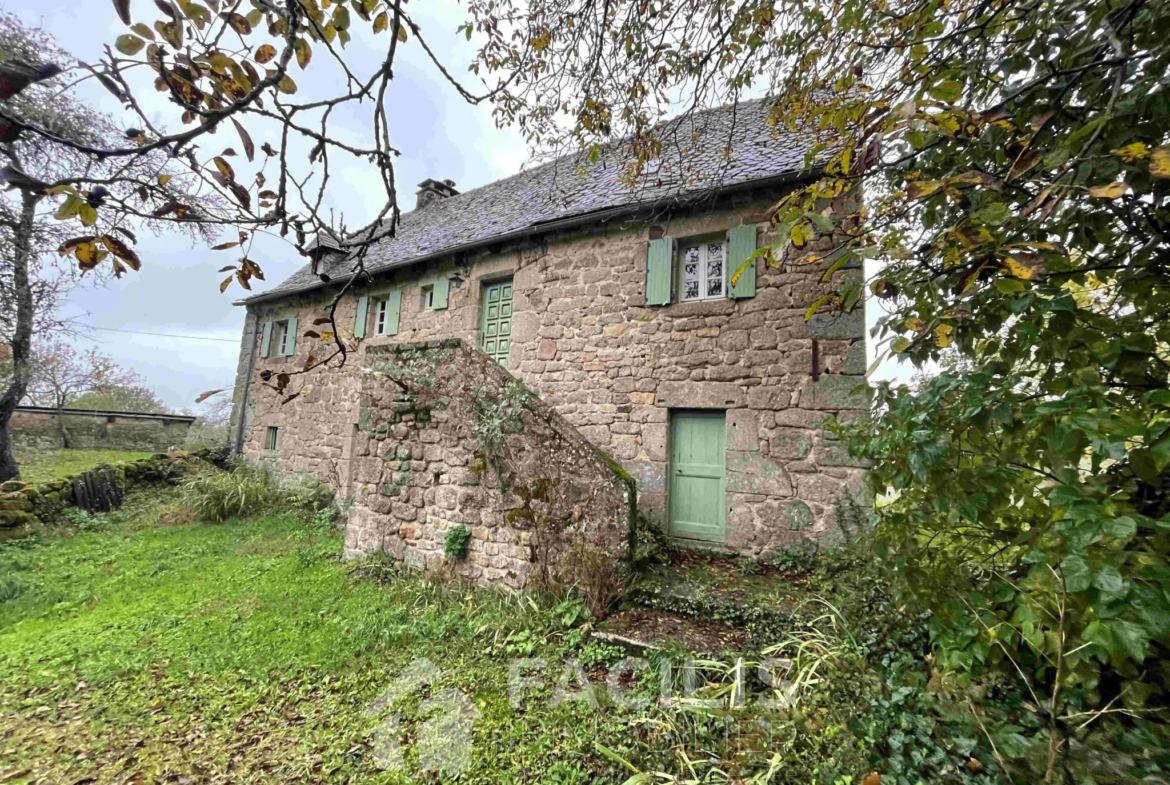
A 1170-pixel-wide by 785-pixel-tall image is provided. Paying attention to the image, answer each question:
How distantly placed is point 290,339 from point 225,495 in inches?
151

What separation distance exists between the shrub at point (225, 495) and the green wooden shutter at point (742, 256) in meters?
8.82

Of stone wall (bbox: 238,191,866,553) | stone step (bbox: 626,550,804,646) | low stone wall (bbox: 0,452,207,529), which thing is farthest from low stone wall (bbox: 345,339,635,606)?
low stone wall (bbox: 0,452,207,529)

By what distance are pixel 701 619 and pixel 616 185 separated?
5.76 metres

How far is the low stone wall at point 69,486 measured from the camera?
6598 mm

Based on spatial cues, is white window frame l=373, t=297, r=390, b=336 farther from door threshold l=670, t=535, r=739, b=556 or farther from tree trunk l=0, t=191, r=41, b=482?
door threshold l=670, t=535, r=739, b=556

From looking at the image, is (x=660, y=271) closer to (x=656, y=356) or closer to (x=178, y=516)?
(x=656, y=356)

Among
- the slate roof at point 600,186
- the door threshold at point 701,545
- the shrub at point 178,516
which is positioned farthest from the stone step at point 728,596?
the shrub at point 178,516

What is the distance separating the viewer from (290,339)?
10.4 m

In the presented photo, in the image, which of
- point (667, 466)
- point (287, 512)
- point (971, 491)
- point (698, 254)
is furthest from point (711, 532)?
point (287, 512)

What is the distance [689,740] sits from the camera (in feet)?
8.01

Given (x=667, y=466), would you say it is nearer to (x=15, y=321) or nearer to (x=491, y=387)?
(x=491, y=387)

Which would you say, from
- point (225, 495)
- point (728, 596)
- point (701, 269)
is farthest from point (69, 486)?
point (701, 269)

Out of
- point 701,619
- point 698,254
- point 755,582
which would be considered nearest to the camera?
point 701,619

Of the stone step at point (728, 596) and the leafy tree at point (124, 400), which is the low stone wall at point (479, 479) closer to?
the stone step at point (728, 596)
